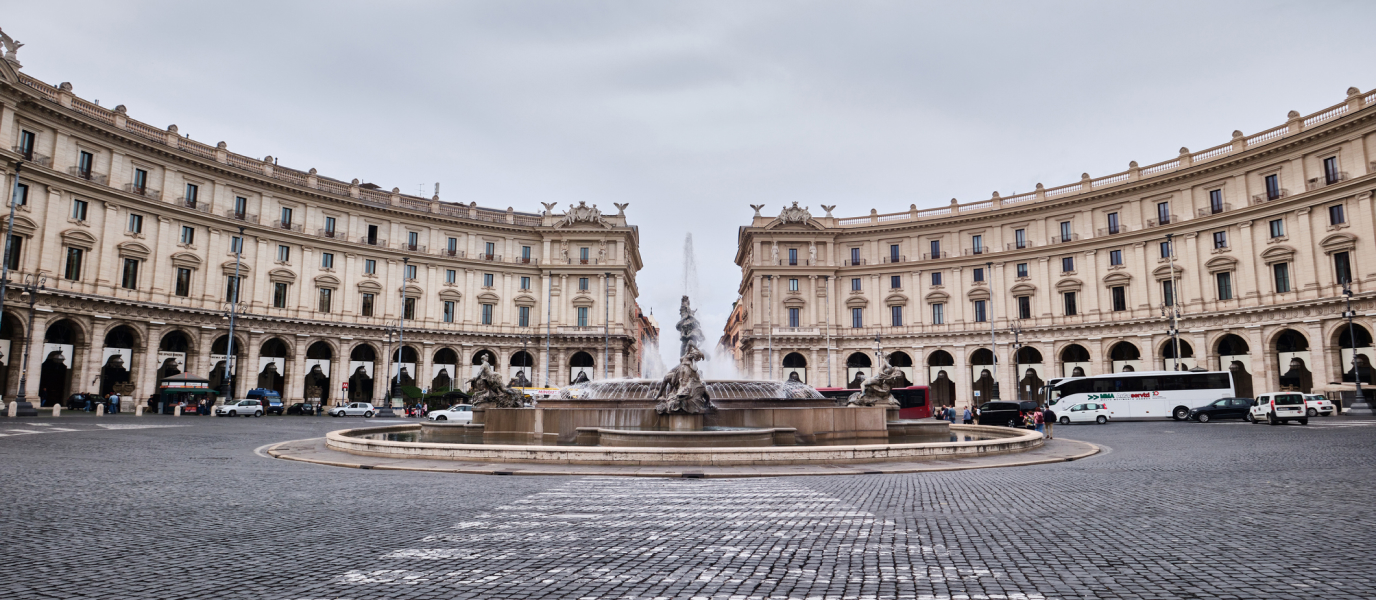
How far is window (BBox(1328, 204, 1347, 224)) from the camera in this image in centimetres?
4228

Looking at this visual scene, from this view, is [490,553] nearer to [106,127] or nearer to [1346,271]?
[106,127]

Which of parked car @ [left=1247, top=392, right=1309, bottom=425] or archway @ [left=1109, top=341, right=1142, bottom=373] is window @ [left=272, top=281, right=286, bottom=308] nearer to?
parked car @ [left=1247, top=392, right=1309, bottom=425]

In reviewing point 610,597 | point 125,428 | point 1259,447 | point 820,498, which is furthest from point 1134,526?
point 125,428

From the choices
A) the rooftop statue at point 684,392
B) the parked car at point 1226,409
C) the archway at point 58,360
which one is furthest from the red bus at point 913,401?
the archway at point 58,360

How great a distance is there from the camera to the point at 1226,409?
33031 mm

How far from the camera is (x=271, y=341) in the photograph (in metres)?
52.3

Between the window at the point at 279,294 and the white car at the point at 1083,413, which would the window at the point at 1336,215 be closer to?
the white car at the point at 1083,413

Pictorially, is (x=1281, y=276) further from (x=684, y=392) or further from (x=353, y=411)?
(x=353, y=411)

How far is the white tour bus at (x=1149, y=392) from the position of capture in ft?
117

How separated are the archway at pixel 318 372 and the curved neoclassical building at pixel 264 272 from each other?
0.53ft

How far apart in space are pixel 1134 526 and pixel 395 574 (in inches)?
278

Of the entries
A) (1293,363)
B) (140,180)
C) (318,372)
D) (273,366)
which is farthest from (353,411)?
(1293,363)

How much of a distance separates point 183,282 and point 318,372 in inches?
419

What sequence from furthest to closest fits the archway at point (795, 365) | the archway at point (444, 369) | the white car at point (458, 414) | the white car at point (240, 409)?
the archway at point (795, 365)
the archway at point (444, 369)
the white car at point (240, 409)
the white car at point (458, 414)
